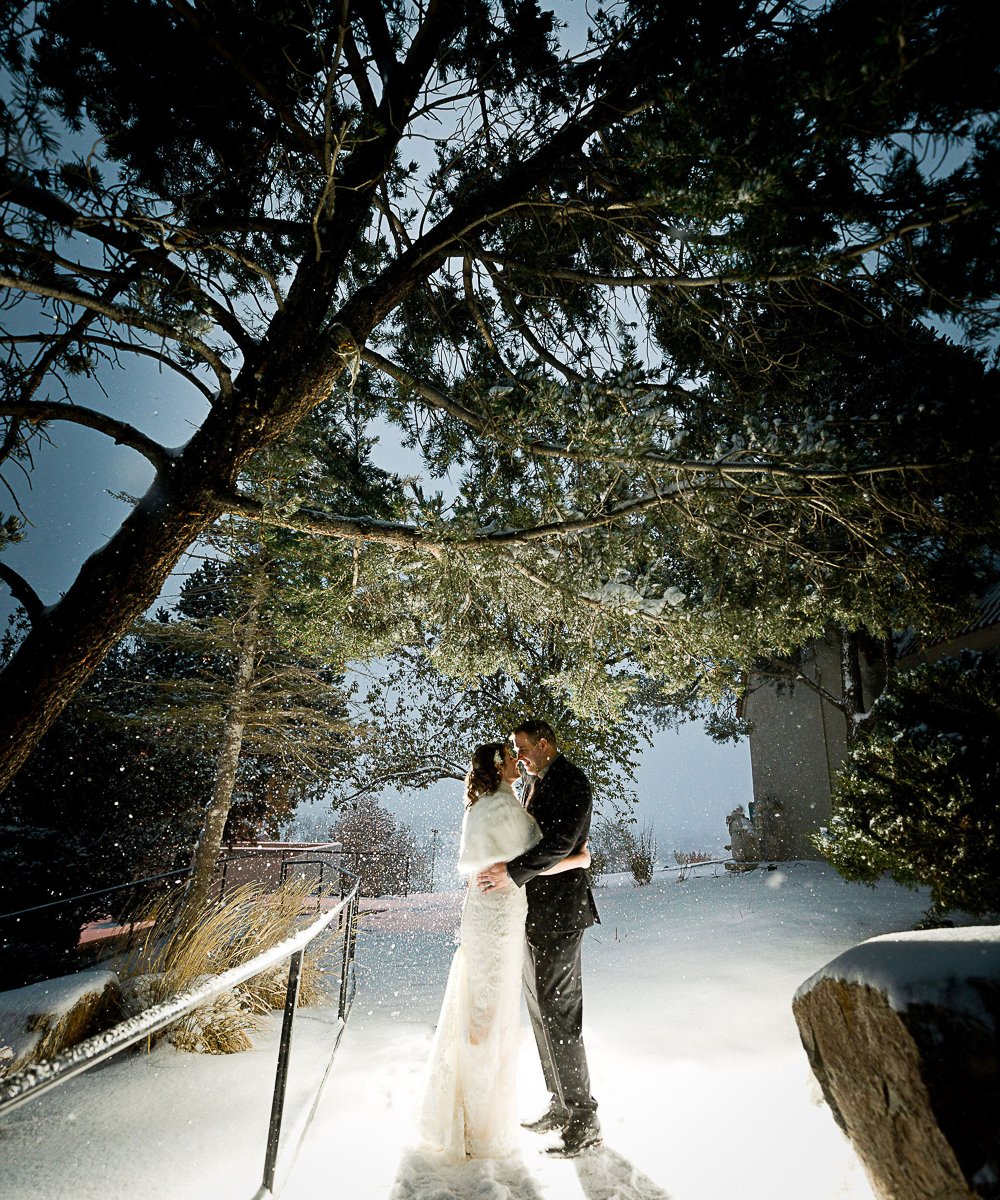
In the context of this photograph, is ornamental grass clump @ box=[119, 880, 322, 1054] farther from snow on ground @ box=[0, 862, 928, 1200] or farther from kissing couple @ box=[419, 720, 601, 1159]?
kissing couple @ box=[419, 720, 601, 1159]

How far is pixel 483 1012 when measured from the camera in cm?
302

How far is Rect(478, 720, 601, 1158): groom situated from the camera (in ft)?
9.62

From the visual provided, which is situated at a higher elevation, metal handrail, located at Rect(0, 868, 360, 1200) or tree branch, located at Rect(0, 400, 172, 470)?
tree branch, located at Rect(0, 400, 172, 470)

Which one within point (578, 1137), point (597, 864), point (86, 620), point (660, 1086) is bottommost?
point (597, 864)

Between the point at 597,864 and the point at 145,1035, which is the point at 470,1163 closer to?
the point at 145,1035

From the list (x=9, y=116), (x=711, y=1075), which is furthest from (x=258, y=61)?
(x=711, y=1075)

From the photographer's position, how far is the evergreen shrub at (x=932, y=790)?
455cm

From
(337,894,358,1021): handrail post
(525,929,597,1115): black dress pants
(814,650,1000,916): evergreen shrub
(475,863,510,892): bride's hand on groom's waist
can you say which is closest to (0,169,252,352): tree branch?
(475,863,510,892): bride's hand on groom's waist

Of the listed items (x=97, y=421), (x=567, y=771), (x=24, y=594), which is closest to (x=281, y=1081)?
(x=567, y=771)

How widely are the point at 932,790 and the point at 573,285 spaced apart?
204 inches

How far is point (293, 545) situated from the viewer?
3.81m

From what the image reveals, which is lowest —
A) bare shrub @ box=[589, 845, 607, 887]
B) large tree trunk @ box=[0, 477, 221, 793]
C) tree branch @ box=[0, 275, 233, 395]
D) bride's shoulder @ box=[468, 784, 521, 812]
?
bare shrub @ box=[589, 845, 607, 887]

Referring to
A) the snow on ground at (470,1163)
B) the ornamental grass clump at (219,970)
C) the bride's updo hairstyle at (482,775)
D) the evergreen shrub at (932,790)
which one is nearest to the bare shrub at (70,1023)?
the ornamental grass clump at (219,970)

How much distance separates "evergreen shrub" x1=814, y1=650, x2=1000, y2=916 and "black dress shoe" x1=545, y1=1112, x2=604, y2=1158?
3.68 meters
